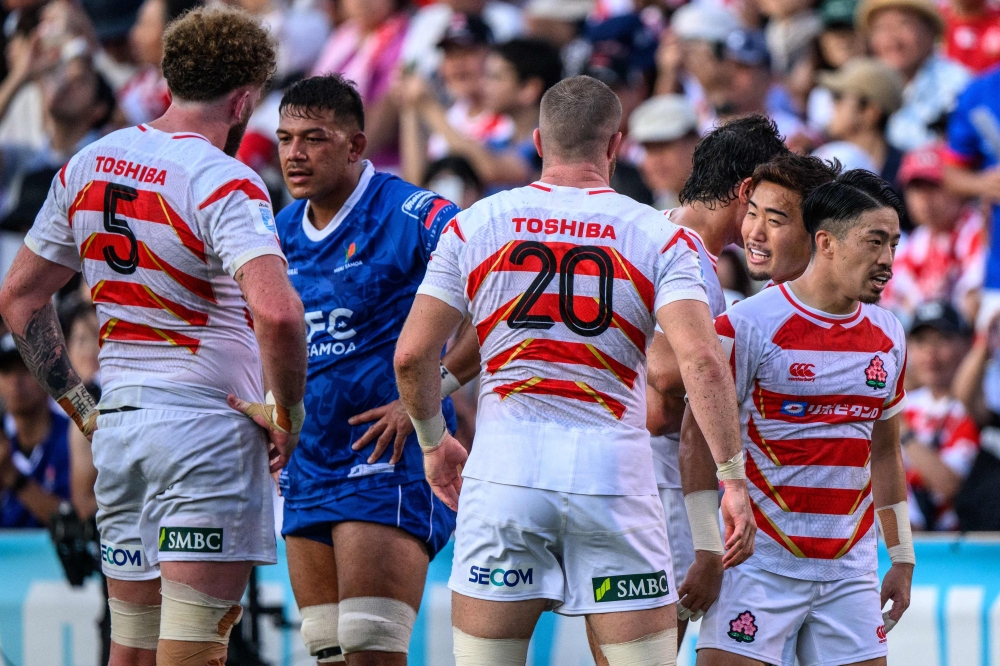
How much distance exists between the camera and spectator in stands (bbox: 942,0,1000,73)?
9.48 meters

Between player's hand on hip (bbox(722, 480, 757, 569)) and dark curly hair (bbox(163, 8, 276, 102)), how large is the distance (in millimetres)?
2088

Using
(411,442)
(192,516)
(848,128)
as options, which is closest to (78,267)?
(192,516)

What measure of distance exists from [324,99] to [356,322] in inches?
34.2

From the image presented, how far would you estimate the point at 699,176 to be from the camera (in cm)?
498

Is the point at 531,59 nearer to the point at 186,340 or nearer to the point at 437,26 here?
the point at 437,26

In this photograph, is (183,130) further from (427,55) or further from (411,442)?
(427,55)

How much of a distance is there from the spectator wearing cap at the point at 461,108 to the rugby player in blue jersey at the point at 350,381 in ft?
15.4

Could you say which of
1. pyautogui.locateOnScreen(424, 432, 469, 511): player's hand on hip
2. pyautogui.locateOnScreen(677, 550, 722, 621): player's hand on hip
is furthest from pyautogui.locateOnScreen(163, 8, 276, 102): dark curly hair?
pyautogui.locateOnScreen(677, 550, 722, 621): player's hand on hip

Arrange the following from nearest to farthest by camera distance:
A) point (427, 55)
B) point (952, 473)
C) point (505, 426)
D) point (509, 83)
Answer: point (505, 426) → point (952, 473) → point (509, 83) → point (427, 55)

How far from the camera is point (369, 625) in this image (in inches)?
197

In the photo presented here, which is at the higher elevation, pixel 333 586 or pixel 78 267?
pixel 78 267

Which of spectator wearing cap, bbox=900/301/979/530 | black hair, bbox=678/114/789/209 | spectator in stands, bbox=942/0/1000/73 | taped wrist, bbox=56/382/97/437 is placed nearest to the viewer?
taped wrist, bbox=56/382/97/437

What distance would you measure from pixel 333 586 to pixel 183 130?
6.03ft

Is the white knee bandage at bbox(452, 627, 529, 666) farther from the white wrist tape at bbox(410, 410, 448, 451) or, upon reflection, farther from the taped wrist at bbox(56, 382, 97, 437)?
the taped wrist at bbox(56, 382, 97, 437)
